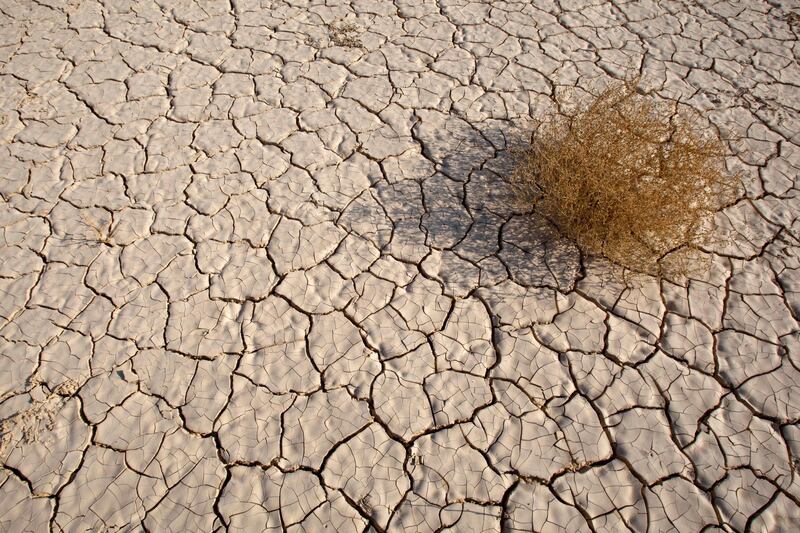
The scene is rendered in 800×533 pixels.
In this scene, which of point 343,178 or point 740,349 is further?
point 343,178

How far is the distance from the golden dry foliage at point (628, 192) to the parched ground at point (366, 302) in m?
0.13

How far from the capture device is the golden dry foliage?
→ 245 cm

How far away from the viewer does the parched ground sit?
1.91m

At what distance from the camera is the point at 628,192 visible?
2.43 meters

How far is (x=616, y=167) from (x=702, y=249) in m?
0.60

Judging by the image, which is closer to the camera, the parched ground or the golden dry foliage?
the parched ground

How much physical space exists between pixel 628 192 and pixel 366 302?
4.26 feet

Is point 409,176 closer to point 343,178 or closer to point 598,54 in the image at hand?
point 343,178

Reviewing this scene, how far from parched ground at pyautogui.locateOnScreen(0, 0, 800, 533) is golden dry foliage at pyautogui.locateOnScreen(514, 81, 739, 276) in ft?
0.44

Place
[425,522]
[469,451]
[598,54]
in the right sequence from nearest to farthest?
[425,522] → [469,451] → [598,54]

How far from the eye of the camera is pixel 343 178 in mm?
2898

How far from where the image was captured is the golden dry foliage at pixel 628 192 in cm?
245

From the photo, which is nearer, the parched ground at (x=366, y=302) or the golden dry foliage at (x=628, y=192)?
the parched ground at (x=366, y=302)

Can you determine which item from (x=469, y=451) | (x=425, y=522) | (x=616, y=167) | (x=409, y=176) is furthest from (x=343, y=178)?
(x=425, y=522)
